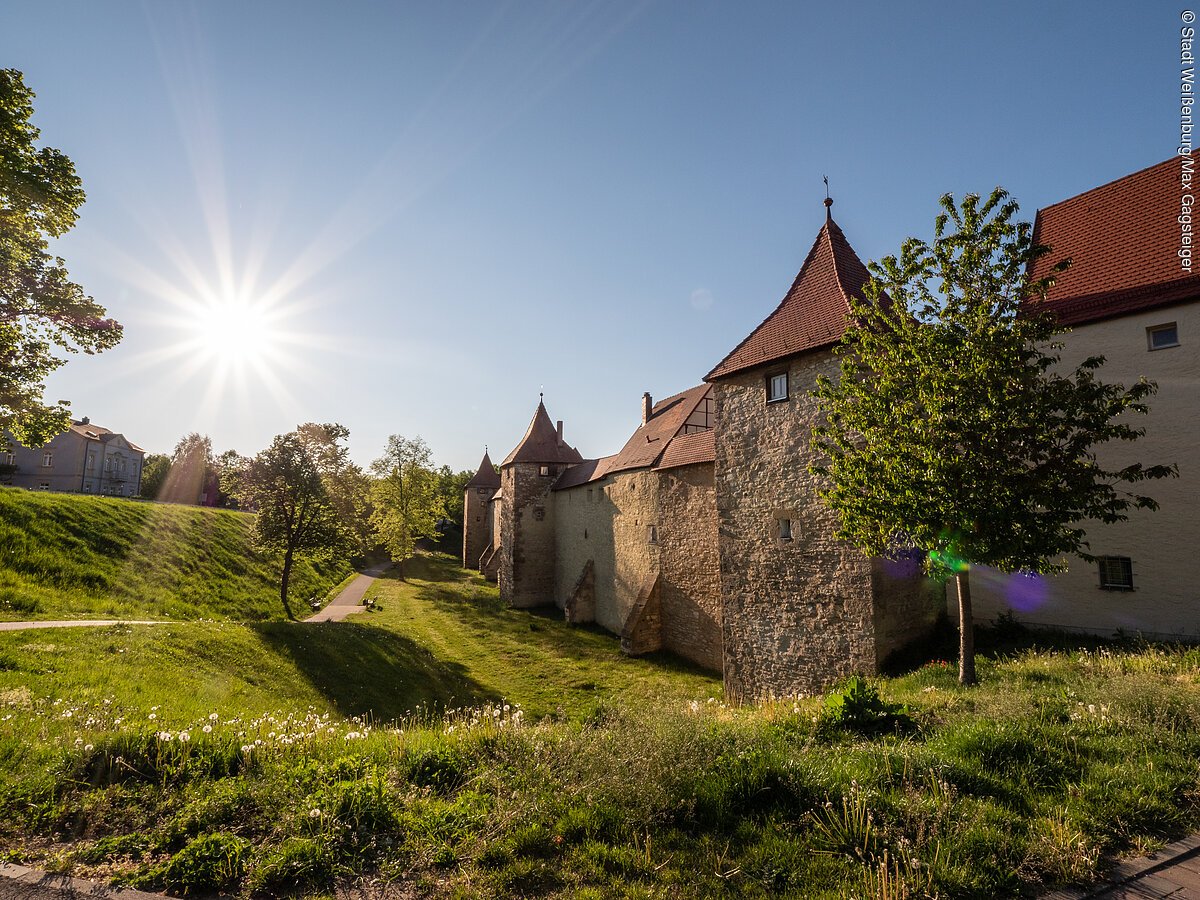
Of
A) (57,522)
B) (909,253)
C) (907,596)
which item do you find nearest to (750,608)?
(907,596)

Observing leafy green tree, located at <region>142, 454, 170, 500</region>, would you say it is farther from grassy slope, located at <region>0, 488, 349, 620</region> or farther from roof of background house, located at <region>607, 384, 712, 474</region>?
roof of background house, located at <region>607, 384, 712, 474</region>

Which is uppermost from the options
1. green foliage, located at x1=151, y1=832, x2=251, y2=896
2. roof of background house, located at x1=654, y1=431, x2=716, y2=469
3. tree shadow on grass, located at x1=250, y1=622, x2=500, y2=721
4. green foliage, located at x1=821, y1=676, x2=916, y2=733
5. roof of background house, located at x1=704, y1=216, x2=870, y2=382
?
roof of background house, located at x1=704, y1=216, x2=870, y2=382

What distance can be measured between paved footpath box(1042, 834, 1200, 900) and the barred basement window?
325 inches

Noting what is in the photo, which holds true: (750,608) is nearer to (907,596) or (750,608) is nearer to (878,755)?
(907,596)

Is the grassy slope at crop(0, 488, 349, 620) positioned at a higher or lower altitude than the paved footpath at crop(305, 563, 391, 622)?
higher

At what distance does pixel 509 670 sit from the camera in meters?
17.3

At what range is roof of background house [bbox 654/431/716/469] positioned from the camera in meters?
17.6

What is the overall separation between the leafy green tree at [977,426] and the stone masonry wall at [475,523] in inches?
1624

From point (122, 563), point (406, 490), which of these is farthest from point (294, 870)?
point (406, 490)

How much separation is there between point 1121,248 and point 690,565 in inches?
536

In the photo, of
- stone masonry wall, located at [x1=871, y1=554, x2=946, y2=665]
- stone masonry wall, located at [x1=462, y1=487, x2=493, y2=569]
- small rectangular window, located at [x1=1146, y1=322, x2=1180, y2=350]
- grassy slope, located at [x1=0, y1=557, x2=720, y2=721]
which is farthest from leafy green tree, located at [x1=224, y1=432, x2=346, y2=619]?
stone masonry wall, located at [x1=462, y1=487, x2=493, y2=569]

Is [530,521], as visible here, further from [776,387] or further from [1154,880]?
[1154,880]

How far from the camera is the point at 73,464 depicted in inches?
1732

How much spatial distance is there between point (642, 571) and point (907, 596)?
1138 cm
